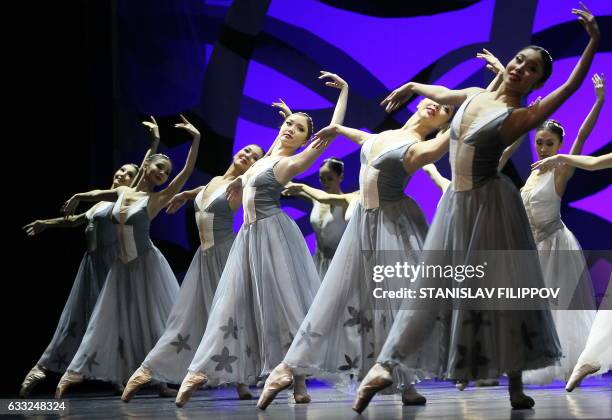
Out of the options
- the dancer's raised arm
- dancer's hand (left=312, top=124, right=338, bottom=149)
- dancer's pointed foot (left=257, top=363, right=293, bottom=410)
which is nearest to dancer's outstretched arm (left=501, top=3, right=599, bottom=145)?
dancer's hand (left=312, top=124, right=338, bottom=149)

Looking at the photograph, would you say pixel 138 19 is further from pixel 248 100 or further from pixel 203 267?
pixel 203 267

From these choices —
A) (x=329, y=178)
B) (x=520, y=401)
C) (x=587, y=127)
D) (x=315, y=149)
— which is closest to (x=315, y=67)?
(x=329, y=178)

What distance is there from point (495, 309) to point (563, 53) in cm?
448

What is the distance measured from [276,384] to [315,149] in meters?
1.41

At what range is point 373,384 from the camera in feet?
12.0

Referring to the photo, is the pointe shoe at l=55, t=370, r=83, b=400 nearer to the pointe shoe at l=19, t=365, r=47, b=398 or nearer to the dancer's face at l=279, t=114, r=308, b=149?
the pointe shoe at l=19, t=365, r=47, b=398

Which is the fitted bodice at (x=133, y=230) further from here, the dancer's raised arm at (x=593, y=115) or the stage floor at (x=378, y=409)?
the dancer's raised arm at (x=593, y=115)

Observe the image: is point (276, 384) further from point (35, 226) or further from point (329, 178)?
point (35, 226)

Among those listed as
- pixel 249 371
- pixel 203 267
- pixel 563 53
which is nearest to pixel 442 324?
pixel 249 371

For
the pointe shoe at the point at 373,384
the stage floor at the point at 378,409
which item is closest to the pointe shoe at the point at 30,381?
the stage floor at the point at 378,409

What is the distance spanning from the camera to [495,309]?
12.0 feet

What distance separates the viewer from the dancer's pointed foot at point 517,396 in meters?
3.61

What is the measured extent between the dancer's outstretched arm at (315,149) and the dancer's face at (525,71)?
121 cm

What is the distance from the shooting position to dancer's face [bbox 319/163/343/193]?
7742 mm
